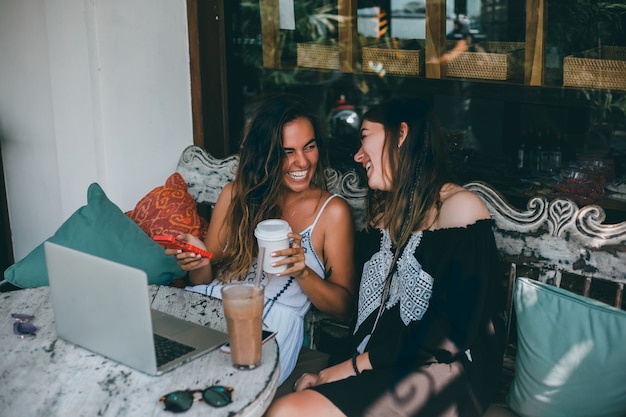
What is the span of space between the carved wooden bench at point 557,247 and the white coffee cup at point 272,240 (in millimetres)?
686

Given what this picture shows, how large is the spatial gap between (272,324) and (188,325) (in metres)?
0.48

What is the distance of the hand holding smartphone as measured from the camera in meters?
A: 2.38

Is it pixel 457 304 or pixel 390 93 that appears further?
pixel 390 93

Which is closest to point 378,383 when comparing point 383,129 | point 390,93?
point 383,129

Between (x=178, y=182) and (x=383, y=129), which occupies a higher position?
(x=383, y=129)

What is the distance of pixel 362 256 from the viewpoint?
97.6 inches

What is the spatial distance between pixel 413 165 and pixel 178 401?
1041mm

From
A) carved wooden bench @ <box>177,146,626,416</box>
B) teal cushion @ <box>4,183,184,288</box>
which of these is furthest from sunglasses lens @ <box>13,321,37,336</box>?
carved wooden bench @ <box>177,146,626,416</box>

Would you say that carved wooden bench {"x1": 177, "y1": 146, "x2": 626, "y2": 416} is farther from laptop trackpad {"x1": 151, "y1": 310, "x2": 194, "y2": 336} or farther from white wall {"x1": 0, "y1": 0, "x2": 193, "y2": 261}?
white wall {"x1": 0, "y1": 0, "x2": 193, "y2": 261}

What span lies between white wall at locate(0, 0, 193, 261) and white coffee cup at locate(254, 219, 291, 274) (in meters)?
1.37

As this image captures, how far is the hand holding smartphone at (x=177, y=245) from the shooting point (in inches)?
93.8

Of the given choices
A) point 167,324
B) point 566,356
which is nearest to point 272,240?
point 167,324

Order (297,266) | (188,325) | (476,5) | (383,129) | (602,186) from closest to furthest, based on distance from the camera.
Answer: (188,325), (297,266), (383,129), (602,186), (476,5)

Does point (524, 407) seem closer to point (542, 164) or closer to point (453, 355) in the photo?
point (453, 355)
